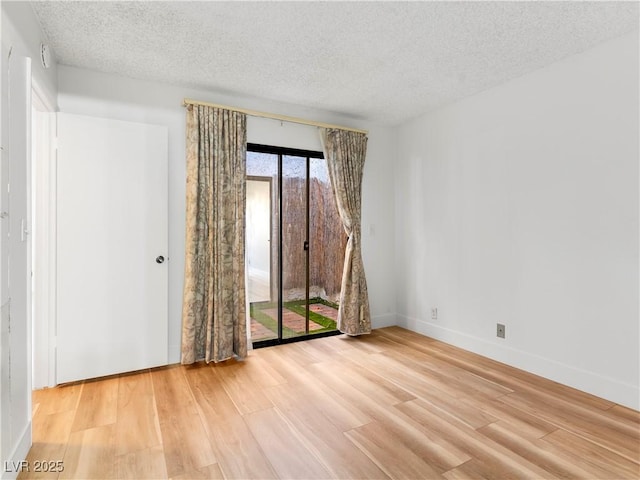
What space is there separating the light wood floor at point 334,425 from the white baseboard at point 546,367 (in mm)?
92

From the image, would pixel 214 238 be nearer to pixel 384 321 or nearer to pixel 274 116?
pixel 274 116

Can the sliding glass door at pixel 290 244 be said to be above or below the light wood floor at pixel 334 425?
above

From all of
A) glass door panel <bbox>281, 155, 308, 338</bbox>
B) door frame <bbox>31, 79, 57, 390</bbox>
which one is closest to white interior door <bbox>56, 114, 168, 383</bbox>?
door frame <bbox>31, 79, 57, 390</bbox>

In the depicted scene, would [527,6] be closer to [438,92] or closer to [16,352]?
[438,92]

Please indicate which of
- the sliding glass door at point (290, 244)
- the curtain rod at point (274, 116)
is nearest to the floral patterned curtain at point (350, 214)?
the curtain rod at point (274, 116)

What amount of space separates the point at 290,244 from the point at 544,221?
A: 8.07 feet

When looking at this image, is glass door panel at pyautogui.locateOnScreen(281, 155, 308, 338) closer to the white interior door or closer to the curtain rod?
the curtain rod

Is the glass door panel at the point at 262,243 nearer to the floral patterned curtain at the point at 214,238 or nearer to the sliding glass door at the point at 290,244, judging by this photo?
the sliding glass door at the point at 290,244

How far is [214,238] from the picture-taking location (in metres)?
3.37

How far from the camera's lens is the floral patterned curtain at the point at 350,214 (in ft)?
13.5

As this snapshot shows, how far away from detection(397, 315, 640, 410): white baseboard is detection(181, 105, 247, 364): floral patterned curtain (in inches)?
85.8

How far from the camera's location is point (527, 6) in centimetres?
218

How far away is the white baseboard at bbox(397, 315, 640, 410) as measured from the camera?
2.50 m

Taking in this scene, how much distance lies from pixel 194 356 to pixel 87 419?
1.03 meters
